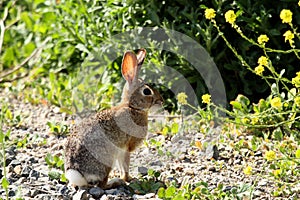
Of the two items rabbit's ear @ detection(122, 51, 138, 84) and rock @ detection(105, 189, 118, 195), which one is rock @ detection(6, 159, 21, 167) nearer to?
rock @ detection(105, 189, 118, 195)

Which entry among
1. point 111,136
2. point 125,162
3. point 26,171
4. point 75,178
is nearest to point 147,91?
point 111,136

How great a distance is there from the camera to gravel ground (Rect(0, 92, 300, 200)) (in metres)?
4.93

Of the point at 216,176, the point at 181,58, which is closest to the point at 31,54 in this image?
the point at 181,58

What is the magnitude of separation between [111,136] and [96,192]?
1.30ft

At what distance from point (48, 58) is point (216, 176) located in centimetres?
317

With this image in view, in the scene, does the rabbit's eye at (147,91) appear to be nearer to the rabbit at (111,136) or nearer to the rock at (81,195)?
the rabbit at (111,136)

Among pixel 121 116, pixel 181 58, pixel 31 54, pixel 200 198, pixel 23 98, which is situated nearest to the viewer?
pixel 200 198

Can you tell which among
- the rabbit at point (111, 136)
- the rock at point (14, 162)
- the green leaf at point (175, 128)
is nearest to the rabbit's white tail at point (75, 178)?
the rabbit at point (111, 136)

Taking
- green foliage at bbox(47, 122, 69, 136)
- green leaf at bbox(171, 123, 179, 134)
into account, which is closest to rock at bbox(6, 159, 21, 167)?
green foliage at bbox(47, 122, 69, 136)

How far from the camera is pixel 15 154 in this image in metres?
5.73

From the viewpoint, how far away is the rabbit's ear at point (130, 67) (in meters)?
5.17

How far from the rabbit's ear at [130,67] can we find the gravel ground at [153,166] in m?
0.67

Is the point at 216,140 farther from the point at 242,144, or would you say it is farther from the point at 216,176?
the point at 216,176

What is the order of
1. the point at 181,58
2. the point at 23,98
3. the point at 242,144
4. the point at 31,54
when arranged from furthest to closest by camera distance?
1. the point at 31,54
2. the point at 23,98
3. the point at 181,58
4. the point at 242,144
